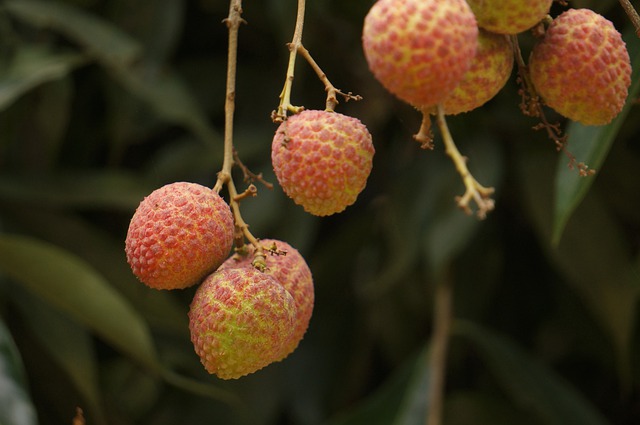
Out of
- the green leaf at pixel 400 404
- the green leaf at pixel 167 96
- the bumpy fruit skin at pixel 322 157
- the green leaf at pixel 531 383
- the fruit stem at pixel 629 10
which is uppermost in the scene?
the fruit stem at pixel 629 10

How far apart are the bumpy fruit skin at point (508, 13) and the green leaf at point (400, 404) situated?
61 centimetres

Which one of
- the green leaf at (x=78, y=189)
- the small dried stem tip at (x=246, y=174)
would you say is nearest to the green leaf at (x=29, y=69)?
the green leaf at (x=78, y=189)

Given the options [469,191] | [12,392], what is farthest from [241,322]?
[12,392]

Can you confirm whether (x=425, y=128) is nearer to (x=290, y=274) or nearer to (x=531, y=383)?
(x=290, y=274)

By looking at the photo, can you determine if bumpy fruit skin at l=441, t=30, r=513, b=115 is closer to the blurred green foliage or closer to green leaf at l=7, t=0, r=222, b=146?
the blurred green foliage

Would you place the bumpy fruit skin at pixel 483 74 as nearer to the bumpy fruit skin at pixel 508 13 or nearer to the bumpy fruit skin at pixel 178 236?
the bumpy fruit skin at pixel 508 13

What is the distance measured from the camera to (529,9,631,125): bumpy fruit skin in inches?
16.1

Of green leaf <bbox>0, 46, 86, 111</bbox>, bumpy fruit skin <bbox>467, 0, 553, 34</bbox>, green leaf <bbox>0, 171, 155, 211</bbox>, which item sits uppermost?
bumpy fruit skin <bbox>467, 0, 553, 34</bbox>

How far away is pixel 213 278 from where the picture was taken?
425mm

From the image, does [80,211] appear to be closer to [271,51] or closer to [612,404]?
[271,51]

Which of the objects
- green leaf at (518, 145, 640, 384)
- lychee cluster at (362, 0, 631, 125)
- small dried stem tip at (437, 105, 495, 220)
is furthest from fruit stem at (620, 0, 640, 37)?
green leaf at (518, 145, 640, 384)

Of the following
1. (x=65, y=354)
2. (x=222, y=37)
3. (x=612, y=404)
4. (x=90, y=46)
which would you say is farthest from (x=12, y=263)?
(x=612, y=404)

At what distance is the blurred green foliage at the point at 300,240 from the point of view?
0.93m

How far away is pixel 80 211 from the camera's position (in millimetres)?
1124
